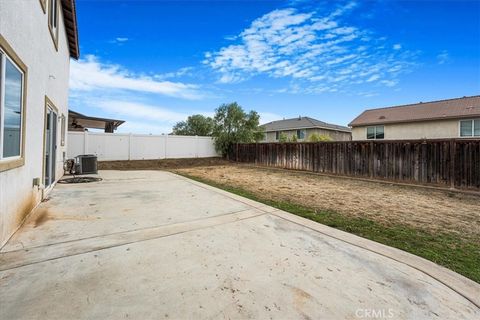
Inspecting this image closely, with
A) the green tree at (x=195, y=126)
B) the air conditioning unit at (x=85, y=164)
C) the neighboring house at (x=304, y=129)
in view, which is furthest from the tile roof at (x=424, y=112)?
the air conditioning unit at (x=85, y=164)

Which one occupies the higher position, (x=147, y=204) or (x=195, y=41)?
(x=195, y=41)

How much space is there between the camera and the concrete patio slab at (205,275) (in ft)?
5.71

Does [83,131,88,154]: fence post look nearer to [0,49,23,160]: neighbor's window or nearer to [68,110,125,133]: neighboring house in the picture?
[68,110,125,133]: neighboring house

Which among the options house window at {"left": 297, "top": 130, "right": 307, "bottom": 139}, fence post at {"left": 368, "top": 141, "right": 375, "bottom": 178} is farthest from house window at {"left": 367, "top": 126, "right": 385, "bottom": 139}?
fence post at {"left": 368, "top": 141, "right": 375, "bottom": 178}

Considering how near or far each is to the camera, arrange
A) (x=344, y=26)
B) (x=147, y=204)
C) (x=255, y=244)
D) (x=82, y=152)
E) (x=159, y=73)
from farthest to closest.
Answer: (x=159, y=73)
(x=82, y=152)
(x=344, y=26)
(x=147, y=204)
(x=255, y=244)

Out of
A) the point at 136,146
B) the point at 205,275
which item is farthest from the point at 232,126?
the point at 205,275

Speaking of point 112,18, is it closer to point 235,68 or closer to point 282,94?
point 235,68

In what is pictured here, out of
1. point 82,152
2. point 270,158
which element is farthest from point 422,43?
point 82,152

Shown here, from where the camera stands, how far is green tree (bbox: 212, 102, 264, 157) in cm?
1952

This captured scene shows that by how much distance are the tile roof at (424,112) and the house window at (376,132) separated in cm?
54

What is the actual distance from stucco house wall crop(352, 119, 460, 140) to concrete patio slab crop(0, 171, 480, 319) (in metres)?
16.8

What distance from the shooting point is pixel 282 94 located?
22172 millimetres

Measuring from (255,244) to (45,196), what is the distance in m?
5.18

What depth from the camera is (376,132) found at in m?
18.3
